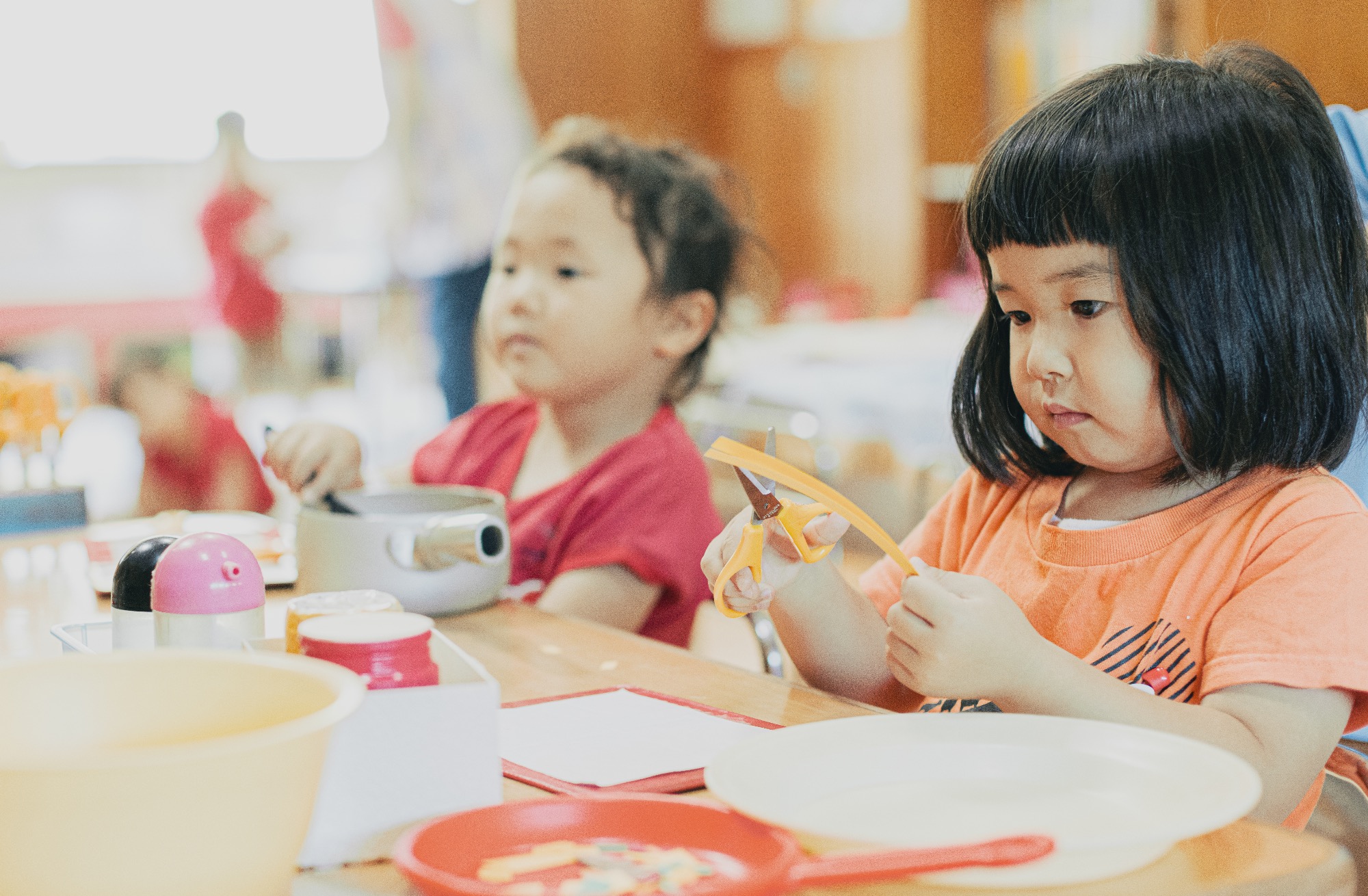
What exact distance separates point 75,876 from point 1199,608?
64 cm

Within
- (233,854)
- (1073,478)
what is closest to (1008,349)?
(1073,478)

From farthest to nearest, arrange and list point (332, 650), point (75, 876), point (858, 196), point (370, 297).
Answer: point (370, 297)
point (858, 196)
point (332, 650)
point (75, 876)

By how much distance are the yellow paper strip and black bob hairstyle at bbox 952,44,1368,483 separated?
253 mm

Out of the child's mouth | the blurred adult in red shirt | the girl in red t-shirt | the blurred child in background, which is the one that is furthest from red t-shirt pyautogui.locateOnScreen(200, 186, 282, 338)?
the child's mouth

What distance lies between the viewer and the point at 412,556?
3.27 ft

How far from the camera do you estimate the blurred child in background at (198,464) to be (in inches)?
129

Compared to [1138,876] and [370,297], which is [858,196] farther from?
[1138,876]

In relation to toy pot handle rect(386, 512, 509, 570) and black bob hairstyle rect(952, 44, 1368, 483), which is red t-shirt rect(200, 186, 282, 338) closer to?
toy pot handle rect(386, 512, 509, 570)

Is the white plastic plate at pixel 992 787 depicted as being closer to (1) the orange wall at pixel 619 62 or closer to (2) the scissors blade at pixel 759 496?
(2) the scissors blade at pixel 759 496

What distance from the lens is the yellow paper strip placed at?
2.07 feet

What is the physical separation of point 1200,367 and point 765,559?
0.28 m

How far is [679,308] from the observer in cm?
146

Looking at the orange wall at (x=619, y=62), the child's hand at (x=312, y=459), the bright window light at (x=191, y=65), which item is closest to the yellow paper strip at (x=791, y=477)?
the child's hand at (x=312, y=459)

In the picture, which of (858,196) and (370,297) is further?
(370,297)
